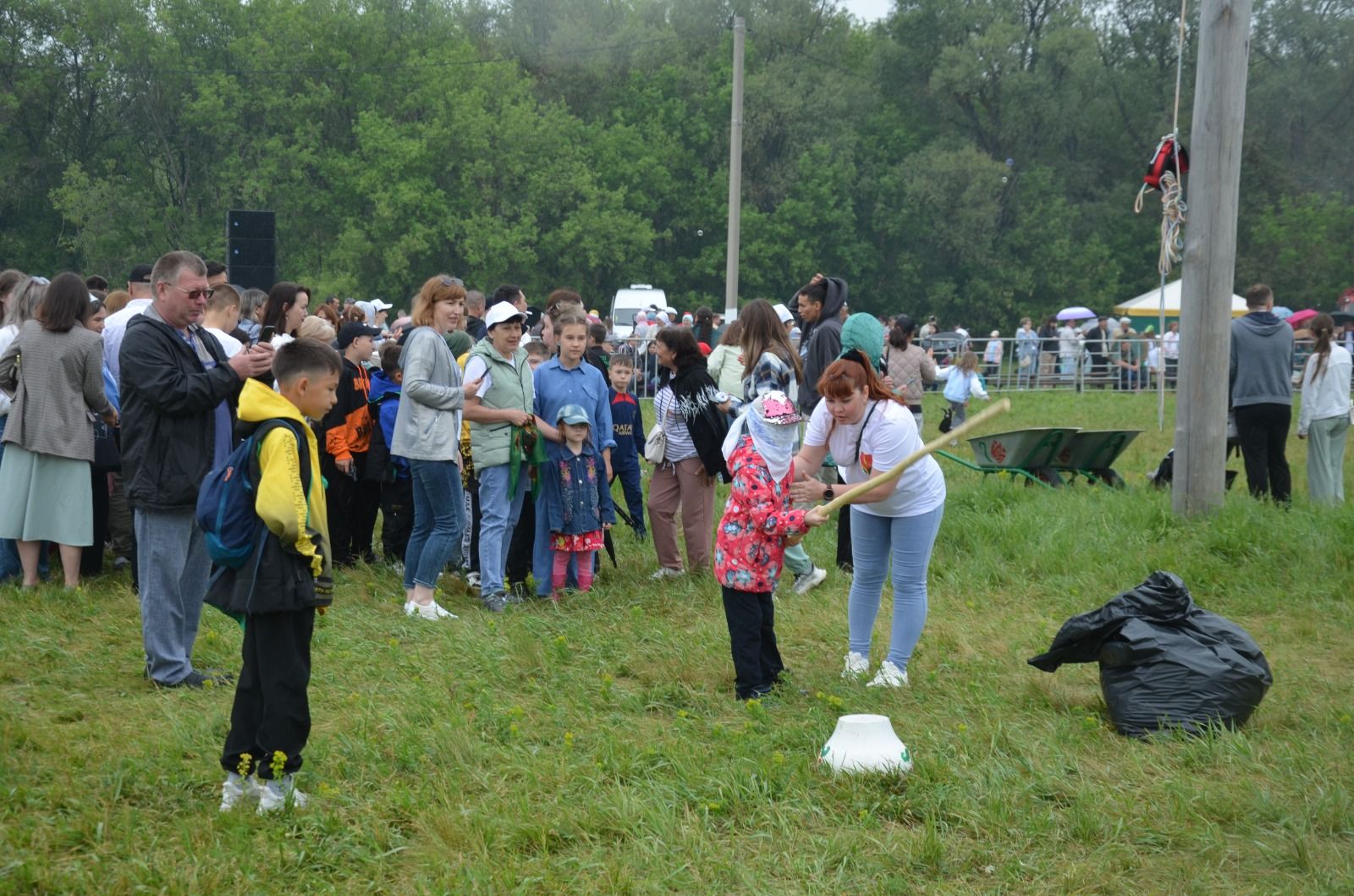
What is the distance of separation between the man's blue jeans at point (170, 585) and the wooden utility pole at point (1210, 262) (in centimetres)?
675

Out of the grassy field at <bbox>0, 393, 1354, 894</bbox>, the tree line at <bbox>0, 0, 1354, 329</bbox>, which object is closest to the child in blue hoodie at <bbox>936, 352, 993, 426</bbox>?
the grassy field at <bbox>0, 393, 1354, 894</bbox>

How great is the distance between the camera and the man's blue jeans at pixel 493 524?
8.14 metres

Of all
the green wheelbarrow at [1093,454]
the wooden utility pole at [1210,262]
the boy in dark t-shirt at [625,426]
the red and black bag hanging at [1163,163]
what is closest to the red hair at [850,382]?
the boy in dark t-shirt at [625,426]

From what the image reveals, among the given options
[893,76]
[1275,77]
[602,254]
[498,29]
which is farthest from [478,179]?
[1275,77]

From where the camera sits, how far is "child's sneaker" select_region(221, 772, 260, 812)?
185 inches

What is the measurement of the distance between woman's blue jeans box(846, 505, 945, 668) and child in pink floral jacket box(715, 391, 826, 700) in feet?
1.87

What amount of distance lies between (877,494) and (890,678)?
914mm

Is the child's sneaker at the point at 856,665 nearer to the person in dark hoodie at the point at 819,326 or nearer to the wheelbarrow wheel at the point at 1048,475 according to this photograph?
the person in dark hoodie at the point at 819,326

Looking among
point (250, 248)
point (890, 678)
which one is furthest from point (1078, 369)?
point (890, 678)

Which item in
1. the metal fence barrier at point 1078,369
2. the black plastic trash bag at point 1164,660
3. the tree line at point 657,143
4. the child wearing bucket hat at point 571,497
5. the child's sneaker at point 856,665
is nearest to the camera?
the black plastic trash bag at point 1164,660

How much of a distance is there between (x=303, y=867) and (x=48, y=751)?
1.61 meters

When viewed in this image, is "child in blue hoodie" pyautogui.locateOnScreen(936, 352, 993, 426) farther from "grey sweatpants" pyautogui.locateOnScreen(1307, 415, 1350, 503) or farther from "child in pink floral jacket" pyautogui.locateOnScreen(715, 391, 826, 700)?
"child in pink floral jacket" pyautogui.locateOnScreen(715, 391, 826, 700)

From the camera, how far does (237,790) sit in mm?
4707

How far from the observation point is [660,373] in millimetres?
9031
